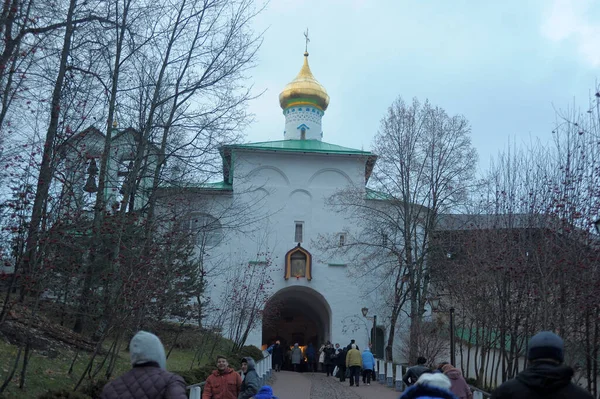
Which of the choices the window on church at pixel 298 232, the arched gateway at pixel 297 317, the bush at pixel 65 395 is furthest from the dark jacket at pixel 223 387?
the window on church at pixel 298 232

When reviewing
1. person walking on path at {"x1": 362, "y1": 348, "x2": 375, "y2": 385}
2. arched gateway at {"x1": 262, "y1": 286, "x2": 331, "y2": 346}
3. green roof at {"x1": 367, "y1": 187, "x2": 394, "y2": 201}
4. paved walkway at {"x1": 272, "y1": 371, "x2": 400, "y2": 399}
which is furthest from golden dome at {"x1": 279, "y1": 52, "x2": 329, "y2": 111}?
person walking on path at {"x1": 362, "y1": 348, "x2": 375, "y2": 385}

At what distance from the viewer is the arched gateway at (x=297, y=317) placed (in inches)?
1251

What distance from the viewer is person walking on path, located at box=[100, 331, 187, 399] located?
145 inches

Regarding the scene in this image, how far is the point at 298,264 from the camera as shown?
103ft

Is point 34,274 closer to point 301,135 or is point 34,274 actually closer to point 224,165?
point 224,165

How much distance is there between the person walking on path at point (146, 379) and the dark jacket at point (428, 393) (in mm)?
1317

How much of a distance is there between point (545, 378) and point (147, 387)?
221cm

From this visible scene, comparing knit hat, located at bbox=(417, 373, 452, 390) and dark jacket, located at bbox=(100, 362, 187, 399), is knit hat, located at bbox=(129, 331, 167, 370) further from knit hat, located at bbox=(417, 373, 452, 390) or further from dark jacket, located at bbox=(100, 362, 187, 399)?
knit hat, located at bbox=(417, 373, 452, 390)

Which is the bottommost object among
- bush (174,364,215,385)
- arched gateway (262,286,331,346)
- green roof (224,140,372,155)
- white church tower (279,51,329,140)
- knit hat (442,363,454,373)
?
bush (174,364,215,385)

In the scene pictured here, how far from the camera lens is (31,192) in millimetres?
9078

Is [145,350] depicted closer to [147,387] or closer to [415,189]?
[147,387]

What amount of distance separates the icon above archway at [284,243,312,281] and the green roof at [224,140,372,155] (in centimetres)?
496

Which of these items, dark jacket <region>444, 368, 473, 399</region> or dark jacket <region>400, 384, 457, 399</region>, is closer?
dark jacket <region>400, 384, 457, 399</region>

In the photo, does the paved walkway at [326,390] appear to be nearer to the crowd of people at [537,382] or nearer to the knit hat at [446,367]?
the knit hat at [446,367]
